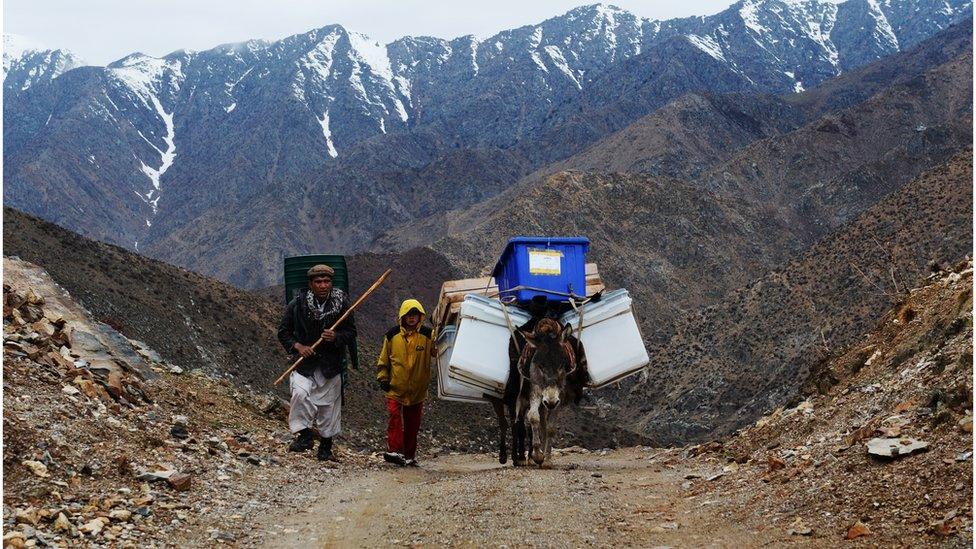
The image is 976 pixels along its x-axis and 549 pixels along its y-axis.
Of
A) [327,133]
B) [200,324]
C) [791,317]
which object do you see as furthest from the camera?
[327,133]

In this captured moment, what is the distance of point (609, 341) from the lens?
10.5 meters

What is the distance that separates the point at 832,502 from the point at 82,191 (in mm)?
166313

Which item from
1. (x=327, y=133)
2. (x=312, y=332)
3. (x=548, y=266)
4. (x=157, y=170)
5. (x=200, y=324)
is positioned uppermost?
(x=327, y=133)

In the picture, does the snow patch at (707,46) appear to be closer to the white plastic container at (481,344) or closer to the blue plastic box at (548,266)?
the blue plastic box at (548,266)

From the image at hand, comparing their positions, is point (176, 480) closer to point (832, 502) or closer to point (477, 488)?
point (477, 488)

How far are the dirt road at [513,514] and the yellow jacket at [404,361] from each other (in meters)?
1.32

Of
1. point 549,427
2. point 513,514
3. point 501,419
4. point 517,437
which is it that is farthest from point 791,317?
point 513,514

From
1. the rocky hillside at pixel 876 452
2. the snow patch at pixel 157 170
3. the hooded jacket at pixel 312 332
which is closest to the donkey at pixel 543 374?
the rocky hillside at pixel 876 452

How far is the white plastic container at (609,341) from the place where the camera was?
10.4 meters

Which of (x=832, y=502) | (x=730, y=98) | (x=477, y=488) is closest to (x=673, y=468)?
(x=477, y=488)

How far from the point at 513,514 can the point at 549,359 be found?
3222 millimetres

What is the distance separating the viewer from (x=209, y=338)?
2583 centimetres

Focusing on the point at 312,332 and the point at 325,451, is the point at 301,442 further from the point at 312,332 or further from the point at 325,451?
the point at 312,332

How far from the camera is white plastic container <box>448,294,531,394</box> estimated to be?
10.2 m
